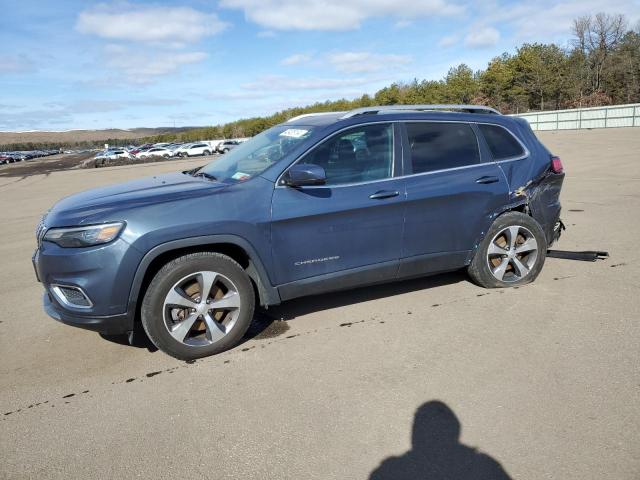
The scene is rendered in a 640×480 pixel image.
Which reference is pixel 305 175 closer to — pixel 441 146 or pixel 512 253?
pixel 441 146

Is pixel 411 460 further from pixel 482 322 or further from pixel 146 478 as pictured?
pixel 482 322

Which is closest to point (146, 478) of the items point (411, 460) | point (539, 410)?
point (411, 460)

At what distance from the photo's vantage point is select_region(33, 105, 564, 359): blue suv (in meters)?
3.48

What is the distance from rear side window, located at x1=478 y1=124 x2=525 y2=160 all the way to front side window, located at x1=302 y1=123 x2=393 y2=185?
114cm

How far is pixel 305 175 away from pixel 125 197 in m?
1.38

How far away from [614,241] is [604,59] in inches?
2739

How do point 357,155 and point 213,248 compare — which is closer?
point 213,248

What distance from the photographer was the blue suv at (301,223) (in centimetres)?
348

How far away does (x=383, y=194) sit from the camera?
414 centimetres

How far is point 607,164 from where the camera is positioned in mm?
15656

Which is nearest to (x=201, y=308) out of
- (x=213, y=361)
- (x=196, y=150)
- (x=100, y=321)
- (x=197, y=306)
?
(x=197, y=306)

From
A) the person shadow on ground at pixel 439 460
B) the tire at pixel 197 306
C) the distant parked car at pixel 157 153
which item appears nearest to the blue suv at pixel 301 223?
the tire at pixel 197 306

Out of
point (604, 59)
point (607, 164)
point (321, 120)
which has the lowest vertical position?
point (607, 164)

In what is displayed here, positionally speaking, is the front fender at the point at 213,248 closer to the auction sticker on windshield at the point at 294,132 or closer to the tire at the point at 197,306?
the tire at the point at 197,306
